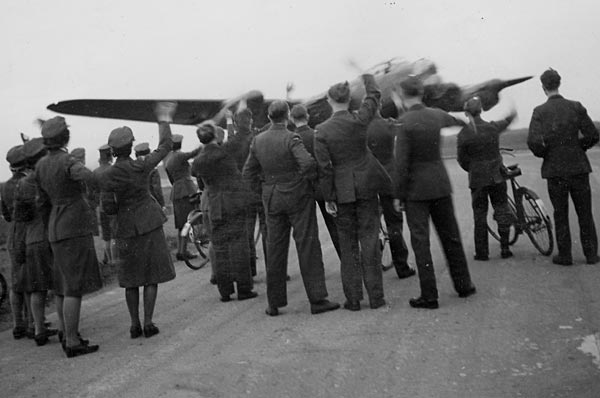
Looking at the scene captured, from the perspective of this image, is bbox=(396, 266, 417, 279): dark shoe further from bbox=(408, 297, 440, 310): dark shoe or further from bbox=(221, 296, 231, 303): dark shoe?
bbox=(221, 296, 231, 303): dark shoe

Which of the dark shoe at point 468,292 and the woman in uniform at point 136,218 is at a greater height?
the woman in uniform at point 136,218

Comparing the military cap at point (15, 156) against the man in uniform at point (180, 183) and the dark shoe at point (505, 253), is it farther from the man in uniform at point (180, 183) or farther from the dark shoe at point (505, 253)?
the dark shoe at point (505, 253)

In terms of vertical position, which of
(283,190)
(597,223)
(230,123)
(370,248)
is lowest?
(597,223)

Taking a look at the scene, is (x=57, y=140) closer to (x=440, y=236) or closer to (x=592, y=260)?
(x=440, y=236)

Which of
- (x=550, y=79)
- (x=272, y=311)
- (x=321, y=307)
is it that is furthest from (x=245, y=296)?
(x=550, y=79)

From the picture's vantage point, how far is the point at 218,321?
20.3 feet

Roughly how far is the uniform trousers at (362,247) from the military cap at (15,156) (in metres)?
3.28

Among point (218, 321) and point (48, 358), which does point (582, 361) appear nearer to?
point (218, 321)

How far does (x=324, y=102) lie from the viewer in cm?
987

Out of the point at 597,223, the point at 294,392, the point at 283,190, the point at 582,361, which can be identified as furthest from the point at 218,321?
the point at 597,223

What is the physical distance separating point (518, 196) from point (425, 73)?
4184mm

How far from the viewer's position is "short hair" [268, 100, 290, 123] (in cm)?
632

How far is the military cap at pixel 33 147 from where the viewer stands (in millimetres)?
6066

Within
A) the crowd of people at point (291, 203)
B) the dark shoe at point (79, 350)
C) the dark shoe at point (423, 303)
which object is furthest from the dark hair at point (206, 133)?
the dark shoe at point (423, 303)
